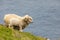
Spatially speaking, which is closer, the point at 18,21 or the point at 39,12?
the point at 18,21

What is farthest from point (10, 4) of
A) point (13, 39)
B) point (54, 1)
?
point (13, 39)

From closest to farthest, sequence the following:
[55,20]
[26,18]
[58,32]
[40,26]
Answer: [26,18] < [58,32] < [40,26] < [55,20]

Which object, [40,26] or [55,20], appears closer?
[40,26]

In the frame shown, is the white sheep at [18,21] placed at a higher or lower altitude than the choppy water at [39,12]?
higher

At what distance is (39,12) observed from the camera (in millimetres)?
51562

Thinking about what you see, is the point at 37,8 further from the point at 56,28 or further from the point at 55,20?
the point at 56,28

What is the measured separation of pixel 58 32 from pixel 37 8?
57.1ft

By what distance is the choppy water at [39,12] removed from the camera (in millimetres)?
41016

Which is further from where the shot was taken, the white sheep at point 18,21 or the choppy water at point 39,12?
the choppy water at point 39,12

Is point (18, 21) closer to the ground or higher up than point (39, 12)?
higher up

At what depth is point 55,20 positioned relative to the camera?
46.3 metres

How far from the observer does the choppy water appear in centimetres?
4102

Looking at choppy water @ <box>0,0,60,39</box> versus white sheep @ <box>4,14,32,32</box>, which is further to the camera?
choppy water @ <box>0,0,60,39</box>

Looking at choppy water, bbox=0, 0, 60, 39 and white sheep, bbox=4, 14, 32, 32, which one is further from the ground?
white sheep, bbox=4, 14, 32, 32
